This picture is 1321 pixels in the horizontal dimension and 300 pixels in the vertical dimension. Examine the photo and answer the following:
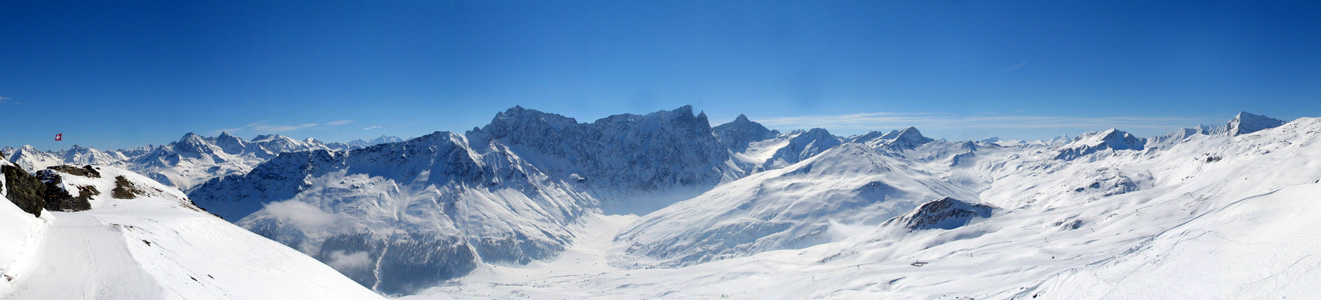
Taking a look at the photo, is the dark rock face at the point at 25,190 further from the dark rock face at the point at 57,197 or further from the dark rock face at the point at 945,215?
the dark rock face at the point at 945,215

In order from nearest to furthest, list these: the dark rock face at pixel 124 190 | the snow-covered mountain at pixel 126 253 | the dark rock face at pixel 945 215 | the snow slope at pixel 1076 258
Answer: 1. the snow-covered mountain at pixel 126 253
2. the snow slope at pixel 1076 258
3. the dark rock face at pixel 124 190
4. the dark rock face at pixel 945 215

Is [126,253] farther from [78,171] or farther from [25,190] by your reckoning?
[78,171]

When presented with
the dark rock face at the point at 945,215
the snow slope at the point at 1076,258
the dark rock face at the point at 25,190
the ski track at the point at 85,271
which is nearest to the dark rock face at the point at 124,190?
the dark rock face at the point at 25,190

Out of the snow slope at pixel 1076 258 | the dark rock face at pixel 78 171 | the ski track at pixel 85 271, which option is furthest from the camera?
the dark rock face at pixel 78 171

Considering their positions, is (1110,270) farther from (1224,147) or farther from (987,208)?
(1224,147)

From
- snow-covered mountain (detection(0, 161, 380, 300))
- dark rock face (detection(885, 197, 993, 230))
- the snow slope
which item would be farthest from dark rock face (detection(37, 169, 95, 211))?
dark rock face (detection(885, 197, 993, 230))

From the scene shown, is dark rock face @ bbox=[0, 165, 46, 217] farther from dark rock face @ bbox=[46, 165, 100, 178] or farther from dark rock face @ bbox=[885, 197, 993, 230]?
dark rock face @ bbox=[885, 197, 993, 230]
